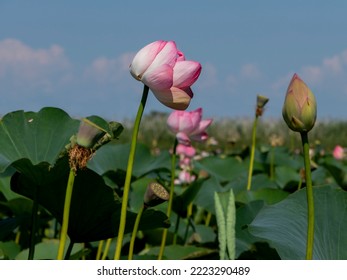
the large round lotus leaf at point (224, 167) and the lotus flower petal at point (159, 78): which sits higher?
the lotus flower petal at point (159, 78)

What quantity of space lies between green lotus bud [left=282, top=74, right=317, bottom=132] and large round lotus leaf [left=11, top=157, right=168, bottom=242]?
1.06ft

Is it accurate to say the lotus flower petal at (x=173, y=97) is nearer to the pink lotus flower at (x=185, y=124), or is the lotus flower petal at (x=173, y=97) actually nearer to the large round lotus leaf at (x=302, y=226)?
the large round lotus leaf at (x=302, y=226)

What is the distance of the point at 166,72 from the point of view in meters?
0.94

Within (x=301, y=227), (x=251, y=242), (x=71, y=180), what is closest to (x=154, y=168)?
(x=251, y=242)

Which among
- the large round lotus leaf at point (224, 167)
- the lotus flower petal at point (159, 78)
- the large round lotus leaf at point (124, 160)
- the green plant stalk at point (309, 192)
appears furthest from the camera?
the large round lotus leaf at point (224, 167)

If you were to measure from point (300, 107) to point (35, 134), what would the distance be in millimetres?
509

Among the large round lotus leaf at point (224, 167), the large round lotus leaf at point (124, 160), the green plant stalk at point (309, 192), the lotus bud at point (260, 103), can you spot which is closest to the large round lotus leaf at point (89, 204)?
the green plant stalk at point (309, 192)

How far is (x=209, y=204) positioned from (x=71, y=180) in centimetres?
128

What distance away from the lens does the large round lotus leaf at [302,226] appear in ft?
3.28

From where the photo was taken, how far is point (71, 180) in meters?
0.85

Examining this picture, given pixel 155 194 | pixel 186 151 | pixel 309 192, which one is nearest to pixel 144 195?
pixel 155 194

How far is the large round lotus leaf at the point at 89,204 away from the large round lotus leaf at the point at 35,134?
1.6 inches

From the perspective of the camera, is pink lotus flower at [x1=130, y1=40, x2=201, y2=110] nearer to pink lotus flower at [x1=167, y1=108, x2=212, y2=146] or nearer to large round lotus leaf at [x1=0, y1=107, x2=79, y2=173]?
Answer: large round lotus leaf at [x1=0, y1=107, x2=79, y2=173]
